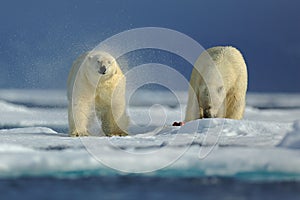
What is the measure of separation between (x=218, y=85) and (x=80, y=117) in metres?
1.52

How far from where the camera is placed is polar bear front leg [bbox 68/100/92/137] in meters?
5.85

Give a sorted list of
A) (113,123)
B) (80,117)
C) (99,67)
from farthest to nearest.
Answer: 1. (113,123)
2. (80,117)
3. (99,67)

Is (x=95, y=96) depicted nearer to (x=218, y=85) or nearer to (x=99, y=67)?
(x=99, y=67)

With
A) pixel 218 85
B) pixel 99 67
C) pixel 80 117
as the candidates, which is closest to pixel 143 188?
pixel 99 67

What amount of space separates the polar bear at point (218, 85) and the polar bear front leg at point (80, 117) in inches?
45.2

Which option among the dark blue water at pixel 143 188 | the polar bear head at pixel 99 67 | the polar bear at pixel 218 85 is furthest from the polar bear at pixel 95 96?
the dark blue water at pixel 143 188

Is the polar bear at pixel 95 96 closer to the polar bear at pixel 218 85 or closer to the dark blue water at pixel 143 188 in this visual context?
the polar bear at pixel 218 85

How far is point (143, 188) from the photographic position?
3016mm

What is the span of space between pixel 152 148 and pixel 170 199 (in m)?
1.33

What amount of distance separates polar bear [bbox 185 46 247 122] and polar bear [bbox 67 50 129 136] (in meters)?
0.80

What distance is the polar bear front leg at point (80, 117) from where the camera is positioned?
5.85 meters

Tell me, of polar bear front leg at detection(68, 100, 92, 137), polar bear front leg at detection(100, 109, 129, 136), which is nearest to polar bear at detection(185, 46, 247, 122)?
polar bear front leg at detection(100, 109, 129, 136)

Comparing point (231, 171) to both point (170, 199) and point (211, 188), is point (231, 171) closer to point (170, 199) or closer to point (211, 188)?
point (211, 188)

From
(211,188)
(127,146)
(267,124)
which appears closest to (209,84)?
(267,124)
